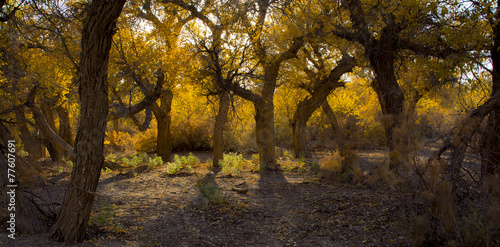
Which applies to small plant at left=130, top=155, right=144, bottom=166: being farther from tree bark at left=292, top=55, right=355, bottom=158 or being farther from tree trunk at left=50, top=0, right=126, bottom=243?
tree trunk at left=50, top=0, right=126, bottom=243

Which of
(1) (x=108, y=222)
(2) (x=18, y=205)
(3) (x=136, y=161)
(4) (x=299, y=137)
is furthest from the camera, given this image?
(4) (x=299, y=137)

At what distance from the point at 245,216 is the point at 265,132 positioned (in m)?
5.49

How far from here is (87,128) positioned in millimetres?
3709

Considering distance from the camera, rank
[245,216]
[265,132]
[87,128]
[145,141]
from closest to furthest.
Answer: [87,128] < [245,216] < [265,132] < [145,141]

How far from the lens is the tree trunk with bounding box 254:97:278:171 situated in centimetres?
1073

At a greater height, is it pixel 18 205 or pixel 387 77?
pixel 387 77

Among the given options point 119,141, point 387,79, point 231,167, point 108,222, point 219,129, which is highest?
point 387,79

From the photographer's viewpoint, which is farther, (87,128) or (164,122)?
(164,122)

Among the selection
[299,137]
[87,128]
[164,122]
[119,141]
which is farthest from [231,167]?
[119,141]

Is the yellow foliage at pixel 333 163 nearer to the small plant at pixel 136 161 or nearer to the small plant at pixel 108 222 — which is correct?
the small plant at pixel 108 222

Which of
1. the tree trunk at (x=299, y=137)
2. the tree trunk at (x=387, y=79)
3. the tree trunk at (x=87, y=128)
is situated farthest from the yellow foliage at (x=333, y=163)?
the tree trunk at (x=299, y=137)

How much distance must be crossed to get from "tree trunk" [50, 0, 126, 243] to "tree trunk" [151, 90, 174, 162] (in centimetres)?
863

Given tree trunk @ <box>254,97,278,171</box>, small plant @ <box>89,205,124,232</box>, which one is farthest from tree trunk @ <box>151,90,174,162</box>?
small plant @ <box>89,205,124,232</box>

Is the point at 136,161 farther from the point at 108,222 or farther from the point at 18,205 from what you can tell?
the point at 18,205
